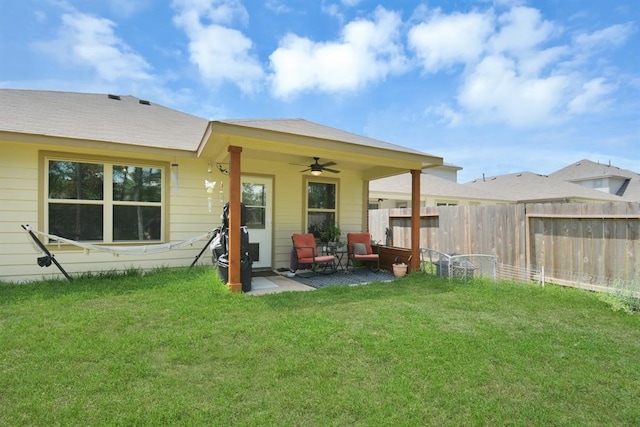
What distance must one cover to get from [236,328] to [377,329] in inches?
58.4

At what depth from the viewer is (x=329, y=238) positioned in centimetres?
740

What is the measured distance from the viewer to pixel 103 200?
18.6 feet

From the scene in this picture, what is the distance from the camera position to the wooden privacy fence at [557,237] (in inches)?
188

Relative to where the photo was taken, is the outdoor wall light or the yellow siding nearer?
the yellow siding

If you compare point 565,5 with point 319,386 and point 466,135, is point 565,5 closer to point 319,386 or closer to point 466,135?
point 319,386

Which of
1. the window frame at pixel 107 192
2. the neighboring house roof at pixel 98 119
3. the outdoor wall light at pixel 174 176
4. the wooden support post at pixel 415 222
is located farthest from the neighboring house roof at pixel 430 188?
the window frame at pixel 107 192

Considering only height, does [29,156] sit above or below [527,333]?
above

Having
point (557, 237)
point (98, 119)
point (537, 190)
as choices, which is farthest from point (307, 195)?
point (537, 190)

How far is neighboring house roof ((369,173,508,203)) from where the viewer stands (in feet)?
45.1

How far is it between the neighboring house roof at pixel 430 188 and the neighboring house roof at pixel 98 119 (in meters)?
7.89

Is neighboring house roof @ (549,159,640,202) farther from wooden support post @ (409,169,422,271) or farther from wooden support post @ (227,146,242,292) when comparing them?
wooden support post @ (227,146,242,292)

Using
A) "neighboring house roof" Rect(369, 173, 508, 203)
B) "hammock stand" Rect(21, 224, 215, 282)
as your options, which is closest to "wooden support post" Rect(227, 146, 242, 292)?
"hammock stand" Rect(21, 224, 215, 282)

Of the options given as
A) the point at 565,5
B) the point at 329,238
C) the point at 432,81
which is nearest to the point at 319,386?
the point at 329,238

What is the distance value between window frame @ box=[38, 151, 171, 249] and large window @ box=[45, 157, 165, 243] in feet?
0.05
